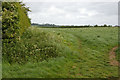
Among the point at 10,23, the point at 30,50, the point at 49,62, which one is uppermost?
the point at 10,23

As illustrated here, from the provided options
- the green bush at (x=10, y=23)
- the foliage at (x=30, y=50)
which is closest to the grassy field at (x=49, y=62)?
the foliage at (x=30, y=50)

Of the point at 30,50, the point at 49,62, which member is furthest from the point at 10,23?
the point at 49,62

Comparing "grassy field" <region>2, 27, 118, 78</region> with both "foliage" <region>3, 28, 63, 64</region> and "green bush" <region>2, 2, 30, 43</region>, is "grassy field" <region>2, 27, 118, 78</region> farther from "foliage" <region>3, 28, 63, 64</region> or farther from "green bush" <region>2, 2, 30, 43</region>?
"green bush" <region>2, 2, 30, 43</region>

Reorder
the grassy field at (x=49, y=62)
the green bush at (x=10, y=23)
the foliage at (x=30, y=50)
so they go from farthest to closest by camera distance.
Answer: the green bush at (x=10, y=23), the foliage at (x=30, y=50), the grassy field at (x=49, y=62)

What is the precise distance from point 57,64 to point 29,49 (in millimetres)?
3362

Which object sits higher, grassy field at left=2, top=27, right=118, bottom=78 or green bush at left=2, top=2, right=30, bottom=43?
green bush at left=2, top=2, right=30, bottom=43

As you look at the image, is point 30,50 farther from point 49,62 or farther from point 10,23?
point 10,23

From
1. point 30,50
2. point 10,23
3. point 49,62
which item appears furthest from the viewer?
point 30,50

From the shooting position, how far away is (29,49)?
491 inches

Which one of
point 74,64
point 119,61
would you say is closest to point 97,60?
point 119,61

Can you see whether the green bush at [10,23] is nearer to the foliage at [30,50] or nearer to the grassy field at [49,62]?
the foliage at [30,50]

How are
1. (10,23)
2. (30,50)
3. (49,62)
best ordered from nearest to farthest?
(49,62)
(10,23)
(30,50)

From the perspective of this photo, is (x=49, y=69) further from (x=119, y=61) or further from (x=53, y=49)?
(x=119, y=61)

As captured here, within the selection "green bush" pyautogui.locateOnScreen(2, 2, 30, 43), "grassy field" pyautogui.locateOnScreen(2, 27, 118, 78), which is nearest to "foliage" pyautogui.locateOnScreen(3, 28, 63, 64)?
"grassy field" pyautogui.locateOnScreen(2, 27, 118, 78)
